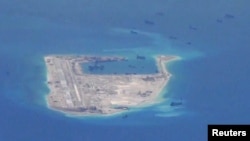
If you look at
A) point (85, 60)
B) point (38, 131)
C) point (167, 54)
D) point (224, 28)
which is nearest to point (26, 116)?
point (38, 131)

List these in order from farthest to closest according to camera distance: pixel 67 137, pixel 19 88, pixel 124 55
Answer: pixel 124 55, pixel 19 88, pixel 67 137

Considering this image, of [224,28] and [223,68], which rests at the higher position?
[224,28]

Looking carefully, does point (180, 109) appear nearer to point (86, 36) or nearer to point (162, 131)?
point (162, 131)
